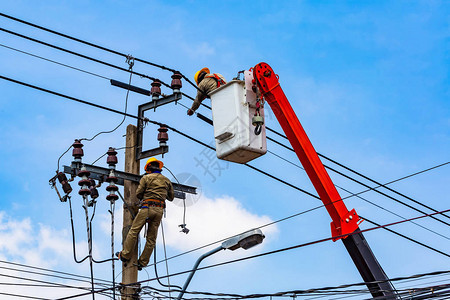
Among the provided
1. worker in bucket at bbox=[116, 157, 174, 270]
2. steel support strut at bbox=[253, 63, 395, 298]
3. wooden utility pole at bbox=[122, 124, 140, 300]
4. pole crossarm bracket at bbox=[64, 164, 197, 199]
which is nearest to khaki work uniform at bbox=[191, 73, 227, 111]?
steel support strut at bbox=[253, 63, 395, 298]

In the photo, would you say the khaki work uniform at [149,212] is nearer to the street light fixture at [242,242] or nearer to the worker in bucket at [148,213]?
the worker in bucket at [148,213]

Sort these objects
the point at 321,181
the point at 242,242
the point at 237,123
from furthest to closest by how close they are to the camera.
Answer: the point at 321,181 < the point at 237,123 < the point at 242,242

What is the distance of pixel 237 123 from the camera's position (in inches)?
480

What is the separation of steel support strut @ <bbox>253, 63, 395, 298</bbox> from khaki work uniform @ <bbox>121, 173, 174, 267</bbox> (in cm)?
238

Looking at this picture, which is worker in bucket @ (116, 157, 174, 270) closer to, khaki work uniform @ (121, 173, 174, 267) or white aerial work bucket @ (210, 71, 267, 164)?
khaki work uniform @ (121, 173, 174, 267)

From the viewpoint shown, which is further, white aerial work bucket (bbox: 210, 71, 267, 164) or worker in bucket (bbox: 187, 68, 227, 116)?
worker in bucket (bbox: 187, 68, 227, 116)

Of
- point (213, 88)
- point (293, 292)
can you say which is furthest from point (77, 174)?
point (293, 292)

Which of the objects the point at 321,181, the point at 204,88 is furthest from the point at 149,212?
the point at 321,181

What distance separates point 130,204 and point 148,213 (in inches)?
17.4

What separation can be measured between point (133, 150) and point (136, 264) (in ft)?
6.77

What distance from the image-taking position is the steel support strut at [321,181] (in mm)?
12438

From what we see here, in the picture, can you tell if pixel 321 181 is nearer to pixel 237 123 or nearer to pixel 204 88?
pixel 237 123

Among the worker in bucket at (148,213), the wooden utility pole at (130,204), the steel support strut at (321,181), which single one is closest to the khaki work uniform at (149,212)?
the worker in bucket at (148,213)

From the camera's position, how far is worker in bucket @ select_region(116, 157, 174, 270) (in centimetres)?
1273
